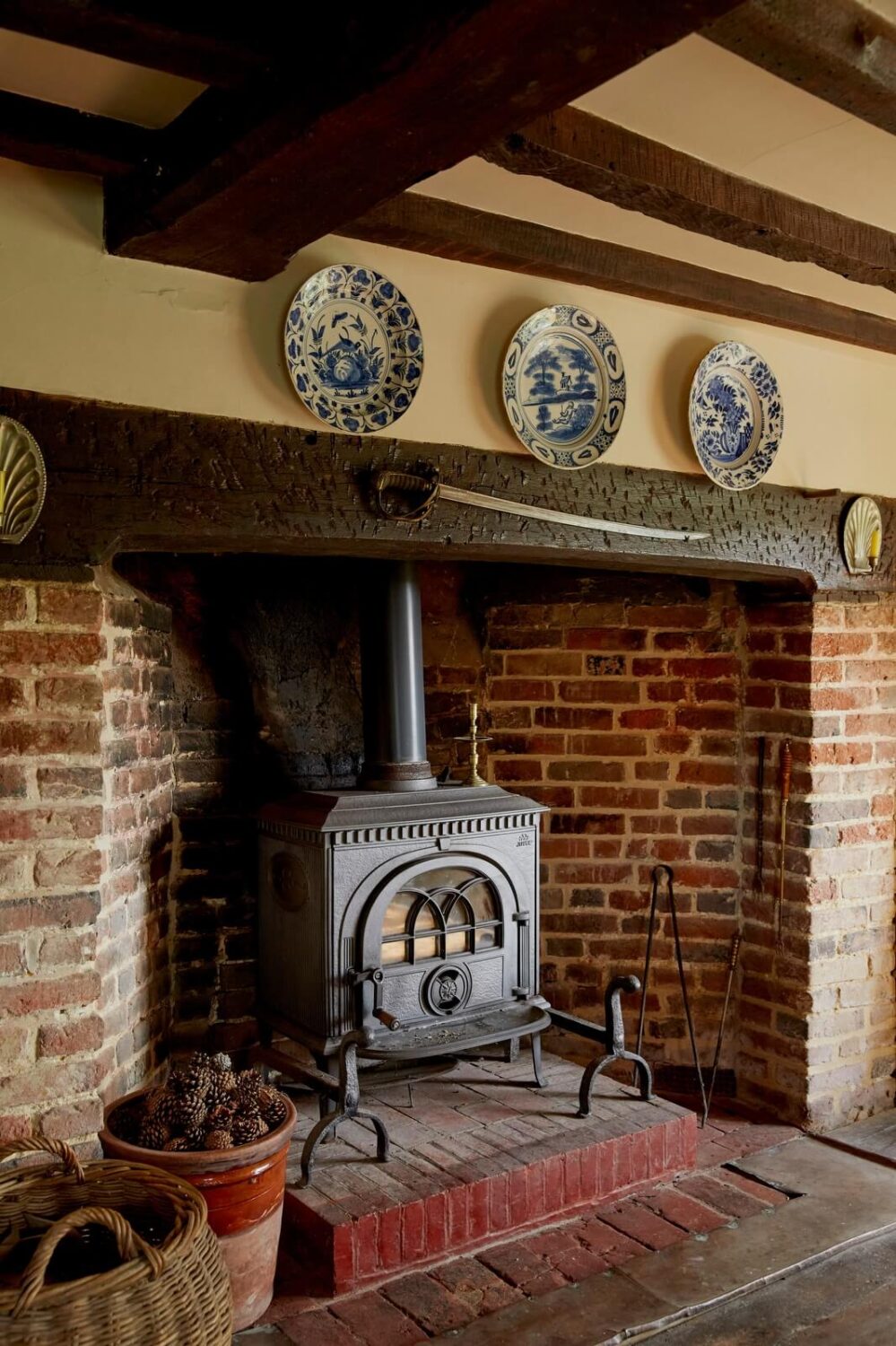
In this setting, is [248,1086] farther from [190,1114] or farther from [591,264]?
[591,264]

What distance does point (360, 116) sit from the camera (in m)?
1.55

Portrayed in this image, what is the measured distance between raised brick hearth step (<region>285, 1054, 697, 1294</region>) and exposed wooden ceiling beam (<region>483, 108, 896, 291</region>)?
203cm

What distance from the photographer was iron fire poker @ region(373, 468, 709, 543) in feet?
7.66

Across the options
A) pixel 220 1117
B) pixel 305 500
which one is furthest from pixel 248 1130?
pixel 305 500

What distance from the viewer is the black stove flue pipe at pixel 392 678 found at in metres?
2.80

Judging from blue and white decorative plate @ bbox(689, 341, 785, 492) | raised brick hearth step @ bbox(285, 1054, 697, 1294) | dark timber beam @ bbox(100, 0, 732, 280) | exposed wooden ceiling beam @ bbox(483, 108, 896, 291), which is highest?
exposed wooden ceiling beam @ bbox(483, 108, 896, 291)

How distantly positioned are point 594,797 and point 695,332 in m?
1.40

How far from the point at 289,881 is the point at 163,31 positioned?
1808mm

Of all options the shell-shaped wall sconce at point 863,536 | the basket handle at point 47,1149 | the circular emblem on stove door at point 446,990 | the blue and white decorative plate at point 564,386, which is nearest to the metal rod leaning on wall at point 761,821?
the shell-shaped wall sconce at point 863,536

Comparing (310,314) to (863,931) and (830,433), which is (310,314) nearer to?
(830,433)

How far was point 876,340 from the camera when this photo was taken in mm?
2982

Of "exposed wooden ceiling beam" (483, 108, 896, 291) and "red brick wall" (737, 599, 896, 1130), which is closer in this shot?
"exposed wooden ceiling beam" (483, 108, 896, 291)

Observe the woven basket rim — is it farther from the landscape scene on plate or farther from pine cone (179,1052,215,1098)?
the landscape scene on plate

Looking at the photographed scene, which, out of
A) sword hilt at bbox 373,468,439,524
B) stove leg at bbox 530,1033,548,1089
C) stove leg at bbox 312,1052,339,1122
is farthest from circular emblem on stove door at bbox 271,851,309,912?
sword hilt at bbox 373,468,439,524
